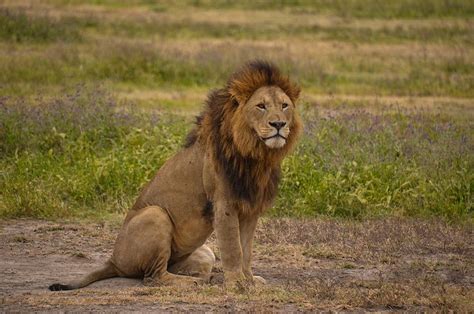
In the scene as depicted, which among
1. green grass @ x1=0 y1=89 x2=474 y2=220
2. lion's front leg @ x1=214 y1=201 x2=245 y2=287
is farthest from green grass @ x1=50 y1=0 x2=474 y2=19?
lion's front leg @ x1=214 y1=201 x2=245 y2=287

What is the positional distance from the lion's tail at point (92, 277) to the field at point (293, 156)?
7.7 inches

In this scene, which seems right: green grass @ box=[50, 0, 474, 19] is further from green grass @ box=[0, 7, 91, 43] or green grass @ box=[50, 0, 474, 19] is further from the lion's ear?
the lion's ear

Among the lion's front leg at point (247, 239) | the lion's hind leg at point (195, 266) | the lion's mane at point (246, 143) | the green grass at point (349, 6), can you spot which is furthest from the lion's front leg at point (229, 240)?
the green grass at point (349, 6)

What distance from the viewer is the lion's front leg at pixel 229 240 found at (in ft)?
22.5

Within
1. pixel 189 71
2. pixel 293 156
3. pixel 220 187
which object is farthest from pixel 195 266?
pixel 189 71

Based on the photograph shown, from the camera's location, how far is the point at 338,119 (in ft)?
39.5

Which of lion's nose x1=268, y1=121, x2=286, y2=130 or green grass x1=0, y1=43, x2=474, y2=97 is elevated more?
lion's nose x1=268, y1=121, x2=286, y2=130

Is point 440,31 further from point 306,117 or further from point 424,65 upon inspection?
point 306,117

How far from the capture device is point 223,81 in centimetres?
1748

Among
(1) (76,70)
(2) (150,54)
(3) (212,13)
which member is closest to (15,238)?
(1) (76,70)

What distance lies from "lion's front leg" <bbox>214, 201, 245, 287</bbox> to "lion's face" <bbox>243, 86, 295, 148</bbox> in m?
0.56

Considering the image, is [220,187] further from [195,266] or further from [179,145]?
[179,145]

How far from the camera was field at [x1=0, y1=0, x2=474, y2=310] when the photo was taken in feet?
24.2

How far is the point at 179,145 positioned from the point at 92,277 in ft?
12.7
